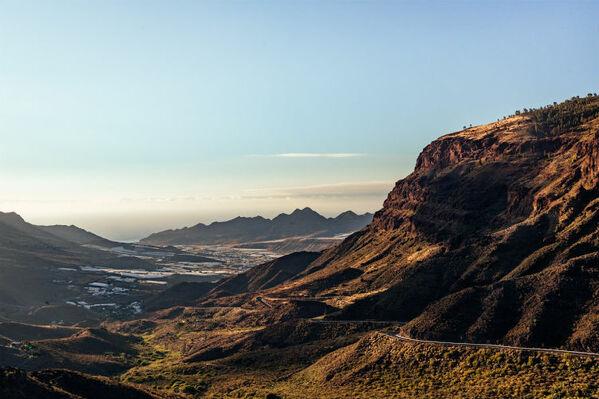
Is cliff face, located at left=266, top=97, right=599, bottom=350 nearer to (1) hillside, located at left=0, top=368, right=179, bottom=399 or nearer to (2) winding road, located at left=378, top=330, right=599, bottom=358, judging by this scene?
(2) winding road, located at left=378, top=330, right=599, bottom=358

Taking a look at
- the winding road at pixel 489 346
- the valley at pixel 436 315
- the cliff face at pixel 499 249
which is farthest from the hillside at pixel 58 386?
the cliff face at pixel 499 249

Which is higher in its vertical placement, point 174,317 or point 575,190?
point 575,190

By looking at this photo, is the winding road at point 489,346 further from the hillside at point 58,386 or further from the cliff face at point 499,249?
the hillside at point 58,386

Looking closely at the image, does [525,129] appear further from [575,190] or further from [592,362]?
[592,362]

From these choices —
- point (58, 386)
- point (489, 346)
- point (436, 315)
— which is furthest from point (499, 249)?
point (58, 386)

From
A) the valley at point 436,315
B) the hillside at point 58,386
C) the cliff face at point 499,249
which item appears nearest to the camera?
the hillside at point 58,386

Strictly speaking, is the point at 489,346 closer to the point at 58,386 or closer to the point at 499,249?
the point at 499,249

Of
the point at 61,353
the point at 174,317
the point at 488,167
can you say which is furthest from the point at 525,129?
the point at 61,353

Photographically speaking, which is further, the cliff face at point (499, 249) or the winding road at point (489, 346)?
the cliff face at point (499, 249)
